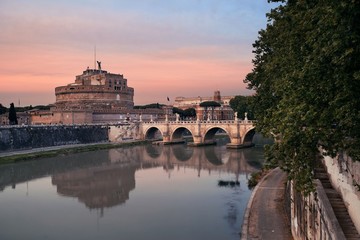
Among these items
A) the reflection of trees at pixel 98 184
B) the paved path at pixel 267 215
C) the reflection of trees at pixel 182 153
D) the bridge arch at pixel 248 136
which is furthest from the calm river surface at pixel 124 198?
the bridge arch at pixel 248 136

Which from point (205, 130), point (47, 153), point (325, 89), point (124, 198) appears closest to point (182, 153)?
point (205, 130)

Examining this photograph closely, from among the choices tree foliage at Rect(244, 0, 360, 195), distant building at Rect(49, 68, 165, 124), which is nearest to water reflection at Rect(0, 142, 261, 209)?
tree foliage at Rect(244, 0, 360, 195)

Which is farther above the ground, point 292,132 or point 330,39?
point 330,39

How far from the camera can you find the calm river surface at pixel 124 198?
41.8 ft

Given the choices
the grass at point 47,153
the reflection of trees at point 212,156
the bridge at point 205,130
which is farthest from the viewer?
the bridge at point 205,130

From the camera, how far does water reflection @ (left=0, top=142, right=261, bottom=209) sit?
19342mm

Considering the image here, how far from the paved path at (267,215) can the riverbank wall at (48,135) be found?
26719mm

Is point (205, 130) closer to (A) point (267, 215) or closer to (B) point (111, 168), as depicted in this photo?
(B) point (111, 168)

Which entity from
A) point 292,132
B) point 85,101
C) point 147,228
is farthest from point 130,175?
point 85,101

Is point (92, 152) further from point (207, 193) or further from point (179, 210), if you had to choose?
point (179, 210)

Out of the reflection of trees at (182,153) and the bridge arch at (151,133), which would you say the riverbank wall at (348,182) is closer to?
the reflection of trees at (182,153)

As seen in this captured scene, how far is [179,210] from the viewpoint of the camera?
15.0 meters

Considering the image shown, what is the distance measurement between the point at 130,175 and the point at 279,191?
40.5 ft

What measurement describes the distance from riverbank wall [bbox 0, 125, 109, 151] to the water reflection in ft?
20.8
